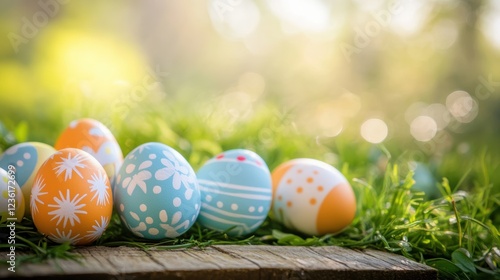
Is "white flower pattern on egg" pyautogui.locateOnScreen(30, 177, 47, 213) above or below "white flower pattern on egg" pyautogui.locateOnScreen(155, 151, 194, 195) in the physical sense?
below

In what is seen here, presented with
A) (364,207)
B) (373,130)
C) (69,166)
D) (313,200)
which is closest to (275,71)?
(373,130)

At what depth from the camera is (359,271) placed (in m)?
1.71

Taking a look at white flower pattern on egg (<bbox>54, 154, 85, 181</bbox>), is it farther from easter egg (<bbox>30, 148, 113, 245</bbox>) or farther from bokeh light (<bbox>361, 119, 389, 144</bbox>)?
bokeh light (<bbox>361, 119, 389, 144</bbox>)

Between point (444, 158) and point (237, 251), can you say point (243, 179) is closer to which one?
point (237, 251)

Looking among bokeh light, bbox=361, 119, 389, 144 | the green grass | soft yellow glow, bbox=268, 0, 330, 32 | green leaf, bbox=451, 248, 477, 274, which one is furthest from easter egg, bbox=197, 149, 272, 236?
soft yellow glow, bbox=268, 0, 330, 32

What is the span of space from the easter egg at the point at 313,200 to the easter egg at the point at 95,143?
0.69m

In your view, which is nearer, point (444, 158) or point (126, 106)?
point (126, 106)

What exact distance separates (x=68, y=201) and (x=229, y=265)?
0.56 metres

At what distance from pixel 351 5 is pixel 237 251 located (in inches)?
200

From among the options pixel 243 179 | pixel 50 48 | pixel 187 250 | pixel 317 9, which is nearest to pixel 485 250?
pixel 243 179

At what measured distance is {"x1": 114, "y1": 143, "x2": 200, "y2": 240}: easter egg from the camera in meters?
1.85

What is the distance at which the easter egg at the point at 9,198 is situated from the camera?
70.8 inches

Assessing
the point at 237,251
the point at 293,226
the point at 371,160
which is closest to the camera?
the point at 237,251

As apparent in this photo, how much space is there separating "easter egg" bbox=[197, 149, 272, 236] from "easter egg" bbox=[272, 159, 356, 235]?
0.52 feet
